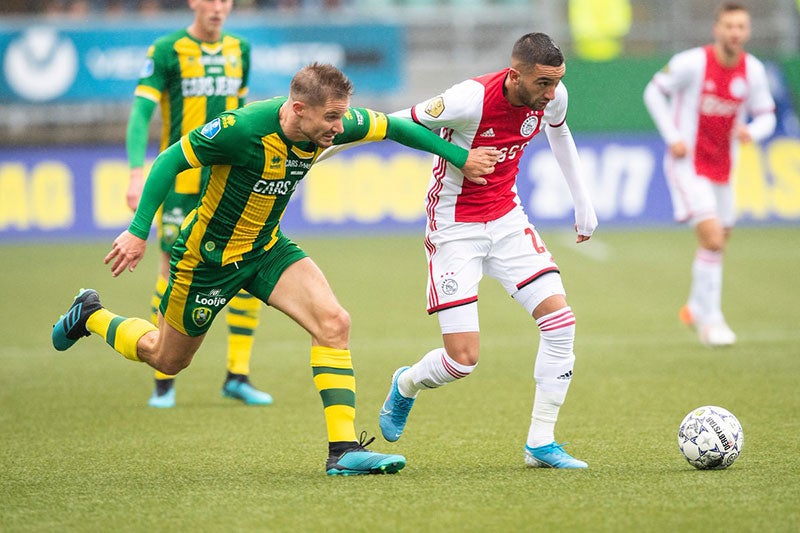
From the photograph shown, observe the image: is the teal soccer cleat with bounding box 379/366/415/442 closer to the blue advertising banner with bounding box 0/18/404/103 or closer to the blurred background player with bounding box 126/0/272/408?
the blurred background player with bounding box 126/0/272/408

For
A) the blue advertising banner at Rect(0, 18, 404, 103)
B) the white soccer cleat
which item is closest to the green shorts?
the white soccer cleat

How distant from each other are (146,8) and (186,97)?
44.8ft

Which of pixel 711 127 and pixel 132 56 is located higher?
pixel 132 56

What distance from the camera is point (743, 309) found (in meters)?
11.8

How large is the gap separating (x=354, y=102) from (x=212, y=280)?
15.1 metres

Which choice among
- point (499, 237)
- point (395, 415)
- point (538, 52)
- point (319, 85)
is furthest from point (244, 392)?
point (538, 52)

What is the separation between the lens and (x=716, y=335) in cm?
966

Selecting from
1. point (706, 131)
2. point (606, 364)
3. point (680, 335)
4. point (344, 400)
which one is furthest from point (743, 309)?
point (344, 400)

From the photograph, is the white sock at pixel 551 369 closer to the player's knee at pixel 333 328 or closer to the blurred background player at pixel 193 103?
the player's knee at pixel 333 328

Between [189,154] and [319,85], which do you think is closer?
[319,85]

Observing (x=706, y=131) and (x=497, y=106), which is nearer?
(x=497, y=106)

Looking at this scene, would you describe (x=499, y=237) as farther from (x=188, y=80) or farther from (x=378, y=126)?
(x=188, y=80)

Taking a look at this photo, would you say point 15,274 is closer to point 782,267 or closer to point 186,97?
point 186,97

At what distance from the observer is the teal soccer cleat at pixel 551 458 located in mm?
5594
